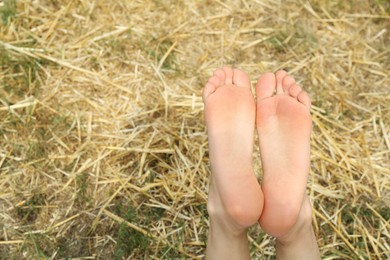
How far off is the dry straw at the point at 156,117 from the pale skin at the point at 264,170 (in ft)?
1.21

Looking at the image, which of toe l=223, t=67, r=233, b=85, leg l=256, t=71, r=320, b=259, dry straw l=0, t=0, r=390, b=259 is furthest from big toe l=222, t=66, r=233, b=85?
dry straw l=0, t=0, r=390, b=259

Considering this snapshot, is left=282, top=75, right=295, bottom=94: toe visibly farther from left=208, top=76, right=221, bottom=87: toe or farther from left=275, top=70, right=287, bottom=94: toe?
left=208, top=76, right=221, bottom=87: toe

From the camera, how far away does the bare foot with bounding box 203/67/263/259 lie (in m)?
1.38

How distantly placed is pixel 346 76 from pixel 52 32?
1.30m

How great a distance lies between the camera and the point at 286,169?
145 centimetres

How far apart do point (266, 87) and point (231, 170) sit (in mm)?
365

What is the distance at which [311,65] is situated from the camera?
2371mm

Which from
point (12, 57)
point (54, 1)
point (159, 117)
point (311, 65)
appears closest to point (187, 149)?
point (159, 117)

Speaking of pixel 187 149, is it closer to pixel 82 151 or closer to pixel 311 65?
pixel 82 151

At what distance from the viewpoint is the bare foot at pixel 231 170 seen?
1.38m

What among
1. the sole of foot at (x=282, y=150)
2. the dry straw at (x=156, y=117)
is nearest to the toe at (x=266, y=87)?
the sole of foot at (x=282, y=150)

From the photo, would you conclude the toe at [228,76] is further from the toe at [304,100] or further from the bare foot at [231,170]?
the toe at [304,100]

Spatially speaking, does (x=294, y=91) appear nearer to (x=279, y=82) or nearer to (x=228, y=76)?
(x=279, y=82)

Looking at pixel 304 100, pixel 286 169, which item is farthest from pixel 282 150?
pixel 304 100
